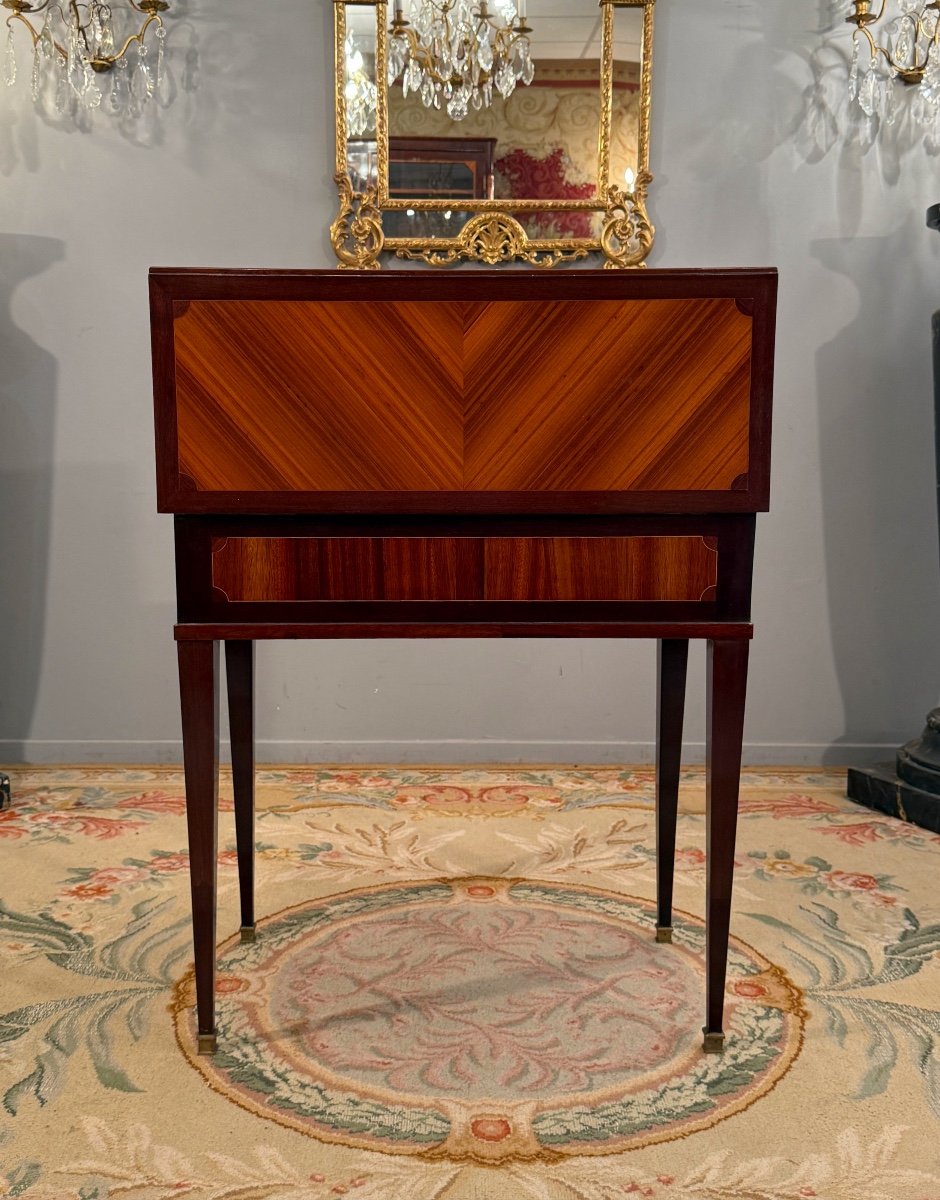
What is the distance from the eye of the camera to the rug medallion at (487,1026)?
149 centimetres

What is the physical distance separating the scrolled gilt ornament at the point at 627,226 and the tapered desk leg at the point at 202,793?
200 cm

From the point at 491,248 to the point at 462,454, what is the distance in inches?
70.5

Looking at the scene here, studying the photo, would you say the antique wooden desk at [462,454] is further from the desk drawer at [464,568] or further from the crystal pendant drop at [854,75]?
the crystal pendant drop at [854,75]

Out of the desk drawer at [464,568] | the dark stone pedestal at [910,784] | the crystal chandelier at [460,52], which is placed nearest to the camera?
the desk drawer at [464,568]

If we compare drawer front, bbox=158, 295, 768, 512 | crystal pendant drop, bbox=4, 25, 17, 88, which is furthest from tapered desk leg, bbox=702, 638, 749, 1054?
crystal pendant drop, bbox=4, 25, 17, 88

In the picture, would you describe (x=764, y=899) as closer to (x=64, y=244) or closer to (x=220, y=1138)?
(x=220, y=1138)

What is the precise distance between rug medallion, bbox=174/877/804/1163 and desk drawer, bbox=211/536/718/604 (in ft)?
2.25

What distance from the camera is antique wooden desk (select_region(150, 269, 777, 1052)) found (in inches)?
58.1

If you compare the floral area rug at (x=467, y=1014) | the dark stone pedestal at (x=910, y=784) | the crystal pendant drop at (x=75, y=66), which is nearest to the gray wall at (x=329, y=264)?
the crystal pendant drop at (x=75, y=66)

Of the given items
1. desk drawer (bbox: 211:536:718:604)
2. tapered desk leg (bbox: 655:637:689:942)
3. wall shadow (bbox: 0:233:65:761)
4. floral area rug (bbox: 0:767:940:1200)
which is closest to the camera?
floral area rug (bbox: 0:767:940:1200)

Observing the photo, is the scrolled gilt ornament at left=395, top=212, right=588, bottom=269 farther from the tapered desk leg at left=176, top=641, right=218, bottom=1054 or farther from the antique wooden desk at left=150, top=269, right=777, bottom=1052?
the tapered desk leg at left=176, top=641, right=218, bottom=1054

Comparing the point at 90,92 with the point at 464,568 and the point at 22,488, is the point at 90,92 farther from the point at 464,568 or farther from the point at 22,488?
the point at 464,568

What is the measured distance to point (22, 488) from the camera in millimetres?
3229

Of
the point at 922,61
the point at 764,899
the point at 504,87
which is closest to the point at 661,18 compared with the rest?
the point at 504,87
